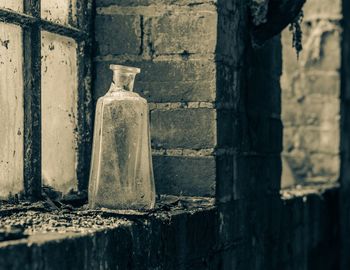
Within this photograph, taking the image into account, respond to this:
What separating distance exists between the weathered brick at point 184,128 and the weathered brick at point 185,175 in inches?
1.3

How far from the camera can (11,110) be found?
5.06 ft

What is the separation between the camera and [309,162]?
3.73 meters

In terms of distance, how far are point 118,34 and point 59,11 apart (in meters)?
0.18

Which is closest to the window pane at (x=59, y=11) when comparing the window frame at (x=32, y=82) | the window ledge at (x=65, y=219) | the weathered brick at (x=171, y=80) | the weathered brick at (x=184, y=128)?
the window frame at (x=32, y=82)

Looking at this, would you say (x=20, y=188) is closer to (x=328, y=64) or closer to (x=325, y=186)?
(x=325, y=186)

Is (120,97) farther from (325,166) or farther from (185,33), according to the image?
(325,166)

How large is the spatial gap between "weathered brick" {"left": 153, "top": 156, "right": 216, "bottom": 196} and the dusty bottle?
0.23 metres

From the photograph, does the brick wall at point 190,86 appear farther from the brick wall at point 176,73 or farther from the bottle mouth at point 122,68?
the bottle mouth at point 122,68

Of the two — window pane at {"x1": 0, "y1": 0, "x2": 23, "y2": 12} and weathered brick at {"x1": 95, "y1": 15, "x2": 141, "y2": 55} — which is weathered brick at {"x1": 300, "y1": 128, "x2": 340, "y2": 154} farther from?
window pane at {"x1": 0, "y1": 0, "x2": 23, "y2": 12}

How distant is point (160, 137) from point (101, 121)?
0.29 m

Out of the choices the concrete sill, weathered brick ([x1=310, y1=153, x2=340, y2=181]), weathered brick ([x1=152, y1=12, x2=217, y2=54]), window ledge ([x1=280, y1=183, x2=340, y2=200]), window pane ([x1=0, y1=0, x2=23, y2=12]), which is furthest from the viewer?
weathered brick ([x1=310, y1=153, x2=340, y2=181])

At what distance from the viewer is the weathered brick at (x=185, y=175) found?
5.94 ft

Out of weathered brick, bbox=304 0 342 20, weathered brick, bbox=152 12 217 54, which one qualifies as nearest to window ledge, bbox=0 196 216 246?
weathered brick, bbox=152 12 217 54

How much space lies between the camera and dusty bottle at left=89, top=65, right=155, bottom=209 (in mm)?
1544
